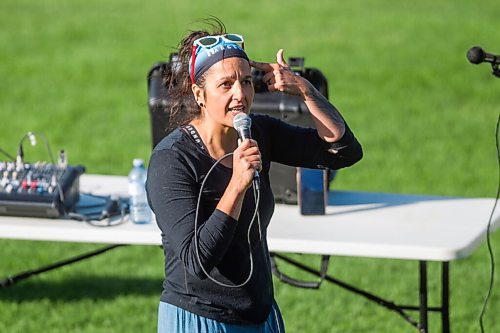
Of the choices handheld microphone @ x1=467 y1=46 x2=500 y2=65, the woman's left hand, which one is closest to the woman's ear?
the woman's left hand

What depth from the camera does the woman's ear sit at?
3.88m

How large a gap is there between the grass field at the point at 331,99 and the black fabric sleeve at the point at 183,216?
0.91m

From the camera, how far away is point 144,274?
24.5ft

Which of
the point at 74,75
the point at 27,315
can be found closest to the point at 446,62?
the point at 74,75

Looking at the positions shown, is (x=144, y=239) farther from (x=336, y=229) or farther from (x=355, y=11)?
(x=355, y=11)

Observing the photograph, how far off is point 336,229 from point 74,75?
853 cm

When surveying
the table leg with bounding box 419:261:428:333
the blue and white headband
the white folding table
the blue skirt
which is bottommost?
the table leg with bounding box 419:261:428:333

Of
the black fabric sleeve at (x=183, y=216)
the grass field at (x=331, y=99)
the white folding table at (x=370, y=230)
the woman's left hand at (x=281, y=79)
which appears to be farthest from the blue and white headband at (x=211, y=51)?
the white folding table at (x=370, y=230)

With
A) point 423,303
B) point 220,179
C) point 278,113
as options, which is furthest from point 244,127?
point 423,303

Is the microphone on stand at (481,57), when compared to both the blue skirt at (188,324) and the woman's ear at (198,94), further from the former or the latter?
the blue skirt at (188,324)

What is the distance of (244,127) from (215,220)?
29 cm

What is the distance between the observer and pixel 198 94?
3.90 m

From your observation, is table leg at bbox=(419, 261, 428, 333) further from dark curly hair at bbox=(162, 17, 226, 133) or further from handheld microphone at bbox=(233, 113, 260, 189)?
handheld microphone at bbox=(233, 113, 260, 189)

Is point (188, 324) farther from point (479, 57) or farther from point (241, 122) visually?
point (479, 57)
